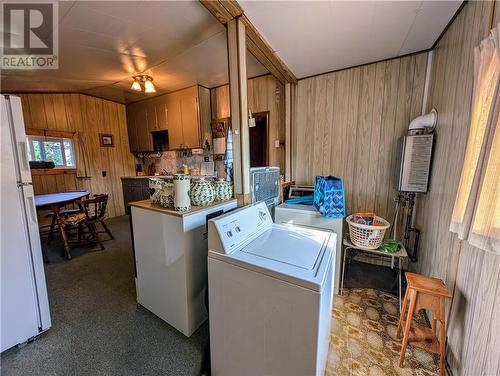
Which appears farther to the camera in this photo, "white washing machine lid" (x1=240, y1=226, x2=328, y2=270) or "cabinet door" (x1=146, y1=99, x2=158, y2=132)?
"cabinet door" (x1=146, y1=99, x2=158, y2=132)

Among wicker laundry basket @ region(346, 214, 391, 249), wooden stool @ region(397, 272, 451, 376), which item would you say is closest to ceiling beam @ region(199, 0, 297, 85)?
wicker laundry basket @ region(346, 214, 391, 249)

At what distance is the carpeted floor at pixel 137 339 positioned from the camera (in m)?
1.27

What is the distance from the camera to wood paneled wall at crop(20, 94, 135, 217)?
364cm

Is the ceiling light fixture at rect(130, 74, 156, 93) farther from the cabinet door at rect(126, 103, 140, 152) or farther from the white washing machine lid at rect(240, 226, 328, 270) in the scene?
the white washing machine lid at rect(240, 226, 328, 270)

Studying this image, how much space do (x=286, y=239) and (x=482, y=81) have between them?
136cm

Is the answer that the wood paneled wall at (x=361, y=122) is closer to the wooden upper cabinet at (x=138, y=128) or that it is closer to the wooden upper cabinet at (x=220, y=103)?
the wooden upper cabinet at (x=220, y=103)

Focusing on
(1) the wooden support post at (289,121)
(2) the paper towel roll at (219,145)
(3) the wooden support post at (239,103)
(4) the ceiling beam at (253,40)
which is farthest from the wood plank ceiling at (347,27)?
(2) the paper towel roll at (219,145)

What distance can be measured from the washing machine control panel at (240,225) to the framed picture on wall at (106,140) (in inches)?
180

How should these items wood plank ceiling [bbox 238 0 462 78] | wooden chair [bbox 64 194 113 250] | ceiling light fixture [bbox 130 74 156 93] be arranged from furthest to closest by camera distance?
ceiling light fixture [bbox 130 74 156 93], wooden chair [bbox 64 194 113 250], wood plank ceiling [bbox 238 0 462 78]

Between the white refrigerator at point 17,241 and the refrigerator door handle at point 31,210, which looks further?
the refrigerator door handle at point 31,210

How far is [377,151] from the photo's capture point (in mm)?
2432

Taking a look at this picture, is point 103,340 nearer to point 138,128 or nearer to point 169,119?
point 169,119

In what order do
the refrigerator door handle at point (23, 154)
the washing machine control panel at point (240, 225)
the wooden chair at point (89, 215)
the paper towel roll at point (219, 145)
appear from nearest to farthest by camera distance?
the washing machine control panel at point (240, 225)
the refrigerator door handle at point (23, 154)
the wooden chair at point (89, 215)
the paper towel roll at point (219, 145)

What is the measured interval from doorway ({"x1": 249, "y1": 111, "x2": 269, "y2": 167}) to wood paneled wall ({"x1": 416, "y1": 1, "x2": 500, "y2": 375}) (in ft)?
6.56
